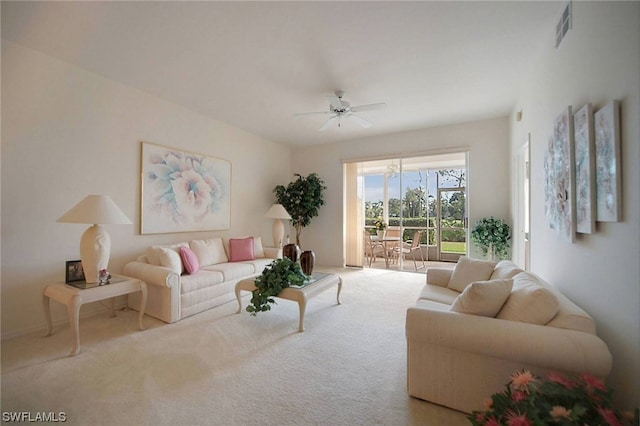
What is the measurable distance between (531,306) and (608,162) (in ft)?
2.95

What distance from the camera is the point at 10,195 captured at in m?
2.56

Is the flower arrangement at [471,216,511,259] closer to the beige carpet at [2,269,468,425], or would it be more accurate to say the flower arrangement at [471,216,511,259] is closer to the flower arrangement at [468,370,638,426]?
the beige carpet at [2,269,468,425]

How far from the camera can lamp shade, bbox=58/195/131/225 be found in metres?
2.44

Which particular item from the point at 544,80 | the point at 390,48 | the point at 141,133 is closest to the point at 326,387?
the point at 390,48

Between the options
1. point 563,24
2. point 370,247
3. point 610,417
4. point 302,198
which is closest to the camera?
point 610,417

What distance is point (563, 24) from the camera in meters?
2.08

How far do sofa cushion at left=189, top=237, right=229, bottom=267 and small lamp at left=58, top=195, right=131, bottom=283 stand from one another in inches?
49.8

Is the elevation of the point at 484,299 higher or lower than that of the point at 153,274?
higher

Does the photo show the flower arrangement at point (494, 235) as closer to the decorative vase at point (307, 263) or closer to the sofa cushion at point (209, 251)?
the decorative vase at point (307, 263)

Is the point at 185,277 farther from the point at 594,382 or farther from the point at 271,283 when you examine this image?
the point at 594,382

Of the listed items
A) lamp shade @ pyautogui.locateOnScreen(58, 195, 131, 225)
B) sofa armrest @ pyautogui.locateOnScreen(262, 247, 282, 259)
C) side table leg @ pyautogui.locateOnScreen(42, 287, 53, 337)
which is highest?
lamp shade @ pyautogui.locateOnScreen(58, 195, 131, 225)

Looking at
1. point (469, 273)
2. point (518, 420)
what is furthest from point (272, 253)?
point (518, 420)

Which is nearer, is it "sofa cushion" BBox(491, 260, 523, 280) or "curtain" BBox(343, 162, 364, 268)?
"sofa cushion" BBox(491, 260, 523, 280)

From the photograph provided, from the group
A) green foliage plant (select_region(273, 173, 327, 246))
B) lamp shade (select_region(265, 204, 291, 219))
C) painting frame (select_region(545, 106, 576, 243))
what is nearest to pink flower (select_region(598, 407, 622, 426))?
painting frame (select_region(545, 106, 576, 243))
